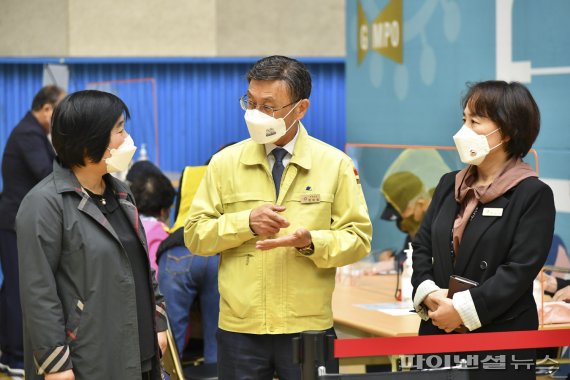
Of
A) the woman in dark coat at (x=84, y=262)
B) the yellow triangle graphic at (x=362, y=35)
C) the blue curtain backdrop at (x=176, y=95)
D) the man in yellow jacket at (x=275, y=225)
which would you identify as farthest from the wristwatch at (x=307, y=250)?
the blue curtain backdrop at (x=176, y=95)

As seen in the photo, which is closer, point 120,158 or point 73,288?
point 73,288

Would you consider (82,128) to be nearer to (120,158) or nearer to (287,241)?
(120,158)

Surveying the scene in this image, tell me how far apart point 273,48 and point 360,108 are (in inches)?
178

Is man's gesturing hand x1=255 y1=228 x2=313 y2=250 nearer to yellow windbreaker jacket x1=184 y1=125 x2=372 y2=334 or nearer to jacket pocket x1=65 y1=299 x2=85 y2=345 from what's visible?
yellow windbreaker jacket x1=184 y1=125 x2=372 y2=334

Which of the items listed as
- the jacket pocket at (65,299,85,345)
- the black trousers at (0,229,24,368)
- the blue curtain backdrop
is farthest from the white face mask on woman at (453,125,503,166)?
the blue curtain backdrop

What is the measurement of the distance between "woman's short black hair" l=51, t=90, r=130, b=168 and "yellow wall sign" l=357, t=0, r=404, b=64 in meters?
3.13

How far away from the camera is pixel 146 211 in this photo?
4711mm

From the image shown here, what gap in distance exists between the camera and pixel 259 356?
3.01 m

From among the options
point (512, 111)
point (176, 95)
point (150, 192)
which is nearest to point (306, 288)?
point (512, 111)

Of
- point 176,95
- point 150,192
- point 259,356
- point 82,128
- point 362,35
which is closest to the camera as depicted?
point 82,128

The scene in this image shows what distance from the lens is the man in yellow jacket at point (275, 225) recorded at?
298 cm

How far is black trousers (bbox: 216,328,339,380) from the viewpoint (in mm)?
2982

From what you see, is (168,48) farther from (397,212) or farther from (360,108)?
(397,212)

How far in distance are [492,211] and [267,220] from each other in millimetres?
692
